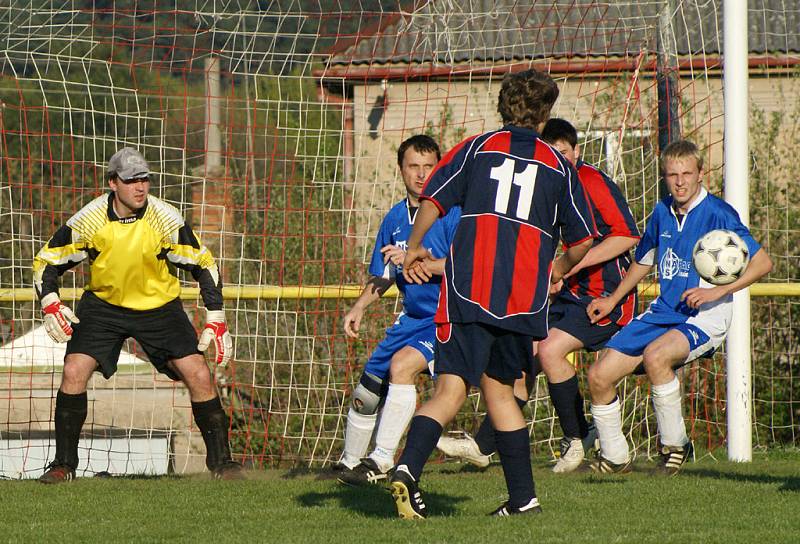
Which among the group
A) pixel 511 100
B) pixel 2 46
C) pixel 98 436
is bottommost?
pixel 98 436

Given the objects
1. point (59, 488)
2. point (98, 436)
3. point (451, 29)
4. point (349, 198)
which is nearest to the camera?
point (59, 488)

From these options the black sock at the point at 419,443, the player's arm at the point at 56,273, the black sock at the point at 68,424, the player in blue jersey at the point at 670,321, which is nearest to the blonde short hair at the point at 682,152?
the player in blue jersey at the point at 670,321

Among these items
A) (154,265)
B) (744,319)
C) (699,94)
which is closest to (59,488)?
(154,265)

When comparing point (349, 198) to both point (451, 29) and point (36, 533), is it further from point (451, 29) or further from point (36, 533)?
point (36, 533)

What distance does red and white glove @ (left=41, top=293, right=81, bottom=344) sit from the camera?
6.40m

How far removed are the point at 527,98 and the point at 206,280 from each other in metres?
2.67

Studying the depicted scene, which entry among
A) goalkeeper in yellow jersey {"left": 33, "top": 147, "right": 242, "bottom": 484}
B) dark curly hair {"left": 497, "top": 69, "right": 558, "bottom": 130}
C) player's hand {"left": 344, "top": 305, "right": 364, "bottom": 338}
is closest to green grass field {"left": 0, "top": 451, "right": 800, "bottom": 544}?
goalkeeper in yellow jersey {"left": 33, "top": 147, "right": 242, "bottom": 484}

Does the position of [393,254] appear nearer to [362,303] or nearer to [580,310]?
[362,303]

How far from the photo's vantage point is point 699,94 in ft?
37.1

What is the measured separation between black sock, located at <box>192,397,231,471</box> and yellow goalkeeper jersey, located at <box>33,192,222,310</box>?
589mm

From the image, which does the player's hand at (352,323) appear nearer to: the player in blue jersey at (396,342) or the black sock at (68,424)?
the player in blue jersey at (396,342)

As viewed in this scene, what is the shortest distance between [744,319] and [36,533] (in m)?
4.29

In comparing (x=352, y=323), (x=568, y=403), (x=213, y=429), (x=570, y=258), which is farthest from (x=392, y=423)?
A: (x=570, y=258)

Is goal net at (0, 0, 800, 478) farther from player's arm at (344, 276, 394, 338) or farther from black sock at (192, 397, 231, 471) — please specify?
player's arm at (344, 276, 394, 338)
